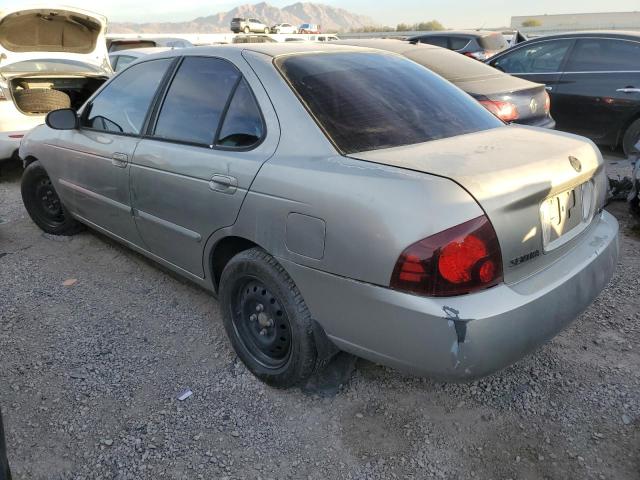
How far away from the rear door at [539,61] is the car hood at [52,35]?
5.51 metres

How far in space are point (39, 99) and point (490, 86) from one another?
5348 mm

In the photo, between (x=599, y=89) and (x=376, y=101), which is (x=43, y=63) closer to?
(x=376, y=101)

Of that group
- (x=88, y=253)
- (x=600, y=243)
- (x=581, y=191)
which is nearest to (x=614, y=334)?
(x=600, y=243)

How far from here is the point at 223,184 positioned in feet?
8.21

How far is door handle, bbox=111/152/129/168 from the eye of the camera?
322 cm

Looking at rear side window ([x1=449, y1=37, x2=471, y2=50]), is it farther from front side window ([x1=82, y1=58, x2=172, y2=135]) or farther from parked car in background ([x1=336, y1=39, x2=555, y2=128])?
front side window ([x1=82, y1=58, x2=172, y2=135])

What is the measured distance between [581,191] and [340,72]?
4.18ft

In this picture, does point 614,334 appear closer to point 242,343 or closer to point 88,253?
point 242,343

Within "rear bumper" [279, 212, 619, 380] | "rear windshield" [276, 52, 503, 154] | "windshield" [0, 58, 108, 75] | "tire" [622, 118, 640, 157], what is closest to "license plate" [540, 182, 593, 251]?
"rear bumper" [279, 212, 619, 380]

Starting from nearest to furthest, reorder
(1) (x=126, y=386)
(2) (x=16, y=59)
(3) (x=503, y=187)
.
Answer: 1. (3) (x=503, y=187)
2. (1) (x=126, y=386)
3. (2) (x=16, y=59)

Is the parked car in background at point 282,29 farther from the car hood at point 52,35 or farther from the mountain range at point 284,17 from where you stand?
the mountain range at point 284,17

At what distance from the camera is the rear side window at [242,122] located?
8.15ft

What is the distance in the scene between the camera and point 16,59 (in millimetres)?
6102

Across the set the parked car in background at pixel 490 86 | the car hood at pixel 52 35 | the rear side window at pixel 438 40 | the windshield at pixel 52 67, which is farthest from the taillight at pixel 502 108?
the rear side window at pixel 438 40
